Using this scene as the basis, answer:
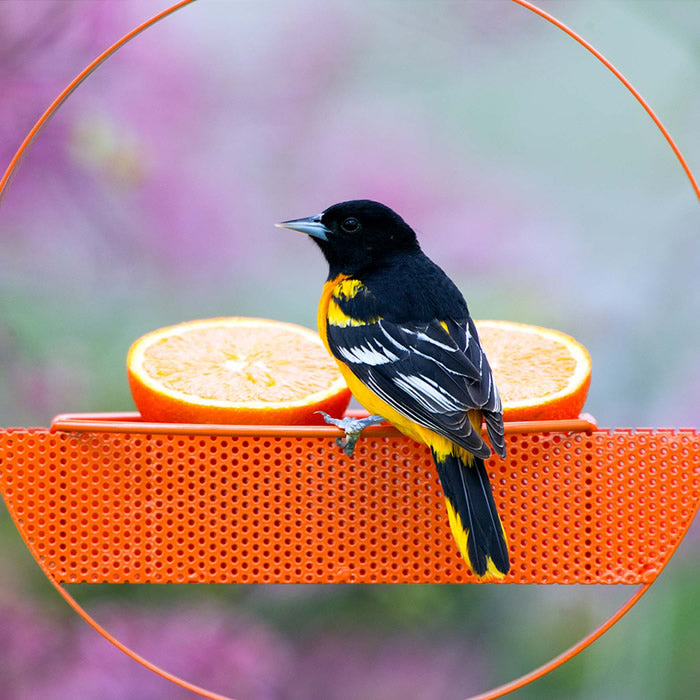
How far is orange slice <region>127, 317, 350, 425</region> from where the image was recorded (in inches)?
77.1

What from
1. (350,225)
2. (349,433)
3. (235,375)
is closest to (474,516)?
(349,433)

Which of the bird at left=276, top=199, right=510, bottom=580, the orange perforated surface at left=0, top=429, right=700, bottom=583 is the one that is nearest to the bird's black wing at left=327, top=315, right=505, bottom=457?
the bird at left=276, top=199, right=510, bottom=580

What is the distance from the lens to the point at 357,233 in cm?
216

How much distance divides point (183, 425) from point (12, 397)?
0.88 meters

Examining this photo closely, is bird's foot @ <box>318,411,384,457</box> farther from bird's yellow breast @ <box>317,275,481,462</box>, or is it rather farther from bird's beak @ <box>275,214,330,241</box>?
bird's beak @ <box>275,214,330,241</box>

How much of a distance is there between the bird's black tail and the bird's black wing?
8 cm

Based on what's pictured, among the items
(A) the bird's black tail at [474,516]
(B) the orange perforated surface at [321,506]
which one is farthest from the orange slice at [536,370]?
(A) the bird's black tail at [474,516]

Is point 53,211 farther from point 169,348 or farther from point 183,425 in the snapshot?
point 183,425

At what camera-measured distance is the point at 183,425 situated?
1845mm

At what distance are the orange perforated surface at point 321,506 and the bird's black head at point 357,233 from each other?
47cm

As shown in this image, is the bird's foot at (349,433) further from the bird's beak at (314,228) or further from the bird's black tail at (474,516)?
the bird's beak at (314,228)

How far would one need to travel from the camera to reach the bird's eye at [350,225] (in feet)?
7.04

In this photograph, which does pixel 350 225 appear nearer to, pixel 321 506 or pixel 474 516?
pixel 321 506

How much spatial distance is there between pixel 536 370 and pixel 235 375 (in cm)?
62
